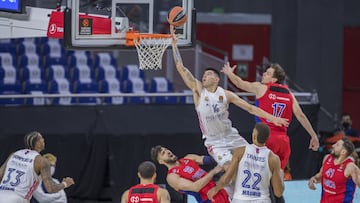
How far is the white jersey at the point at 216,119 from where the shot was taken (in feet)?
40.8

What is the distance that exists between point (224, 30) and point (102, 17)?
13940mm

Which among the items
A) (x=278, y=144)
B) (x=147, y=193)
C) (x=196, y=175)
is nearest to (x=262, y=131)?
(x=196, y=175)

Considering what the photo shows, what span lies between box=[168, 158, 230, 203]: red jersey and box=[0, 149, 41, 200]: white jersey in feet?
7.05

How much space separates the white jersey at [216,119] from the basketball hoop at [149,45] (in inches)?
35.0

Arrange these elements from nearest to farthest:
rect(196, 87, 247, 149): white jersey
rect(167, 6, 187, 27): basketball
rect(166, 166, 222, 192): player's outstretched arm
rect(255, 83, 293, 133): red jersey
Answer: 1. rect(166, 166, 222, 192): player's outstretched arm
2. rect(196, 87, 247, 149): white jersey
3. rect(167, 6, 187, 27): basketball
4. rect(255, 83, 293, 133): red jersey

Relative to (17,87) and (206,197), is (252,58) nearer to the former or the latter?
(17,87)

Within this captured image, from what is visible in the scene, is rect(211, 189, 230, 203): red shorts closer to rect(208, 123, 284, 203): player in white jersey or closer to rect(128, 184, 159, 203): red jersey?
rect(208, 123, 284, 203): player in white jersey

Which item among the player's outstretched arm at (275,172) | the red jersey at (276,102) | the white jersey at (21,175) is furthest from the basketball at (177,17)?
the white jersey at (21,175)

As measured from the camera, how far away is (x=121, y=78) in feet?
69.3

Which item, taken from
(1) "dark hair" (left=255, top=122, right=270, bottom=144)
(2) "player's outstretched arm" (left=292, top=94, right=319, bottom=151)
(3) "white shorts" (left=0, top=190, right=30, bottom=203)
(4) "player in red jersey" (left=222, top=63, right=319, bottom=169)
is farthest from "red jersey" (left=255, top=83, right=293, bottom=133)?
(3) "white shorts" (left=0, top=190, right=30, bottom=203)

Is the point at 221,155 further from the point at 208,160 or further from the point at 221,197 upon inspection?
Result: the point at 221,197

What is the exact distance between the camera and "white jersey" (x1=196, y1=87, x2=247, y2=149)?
1243 centimetres

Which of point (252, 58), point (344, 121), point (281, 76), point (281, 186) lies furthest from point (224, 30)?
point (281, 186)

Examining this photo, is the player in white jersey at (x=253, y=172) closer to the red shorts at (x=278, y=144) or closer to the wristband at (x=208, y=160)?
the wristband at (x=208, y=160)
